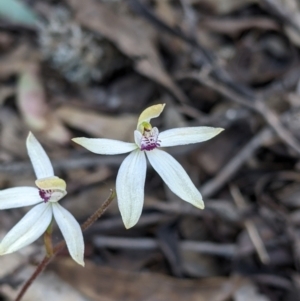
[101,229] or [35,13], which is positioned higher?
Result: [35,13]

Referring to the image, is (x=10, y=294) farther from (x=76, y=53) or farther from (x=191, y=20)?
(x=191, y=20)

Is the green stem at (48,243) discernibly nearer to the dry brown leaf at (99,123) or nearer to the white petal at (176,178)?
the white petal at (176,178)

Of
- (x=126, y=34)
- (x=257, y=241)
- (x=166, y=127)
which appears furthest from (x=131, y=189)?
(x=126, y=34)

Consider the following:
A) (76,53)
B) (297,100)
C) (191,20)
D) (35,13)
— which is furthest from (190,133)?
(35,13)

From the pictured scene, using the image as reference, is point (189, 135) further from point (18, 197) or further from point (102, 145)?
point (18, 197)

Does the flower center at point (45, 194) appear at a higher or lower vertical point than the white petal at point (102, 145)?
lower

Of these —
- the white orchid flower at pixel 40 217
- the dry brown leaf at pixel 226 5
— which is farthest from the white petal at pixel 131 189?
the dry brown leaf at pixel 226 5
